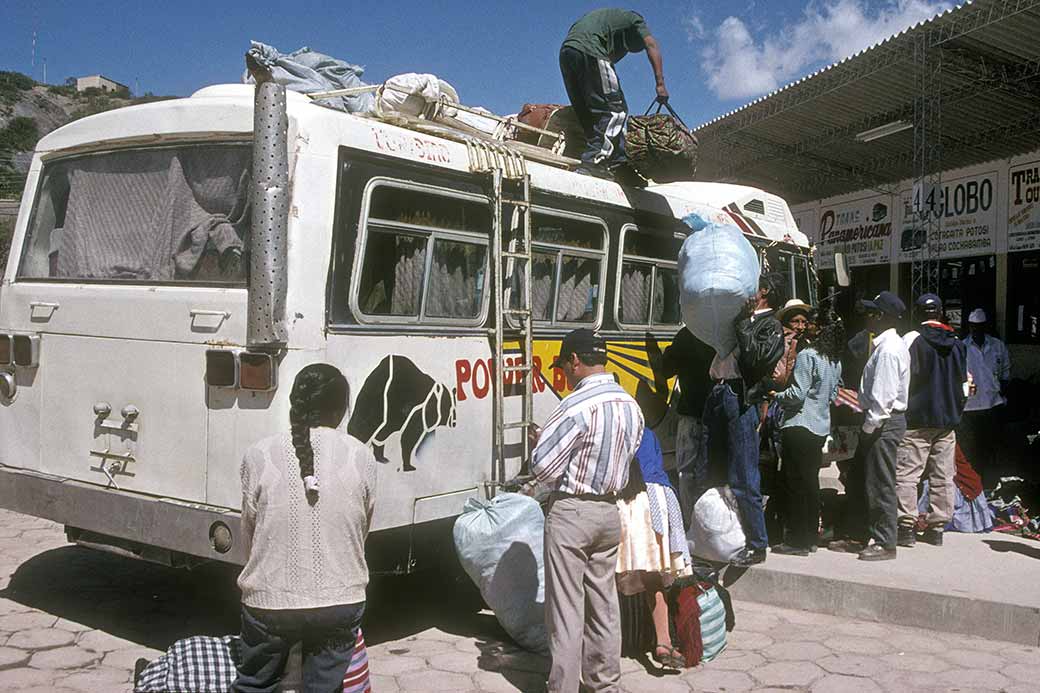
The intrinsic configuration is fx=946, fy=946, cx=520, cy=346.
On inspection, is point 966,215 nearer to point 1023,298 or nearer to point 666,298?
point 1023,298

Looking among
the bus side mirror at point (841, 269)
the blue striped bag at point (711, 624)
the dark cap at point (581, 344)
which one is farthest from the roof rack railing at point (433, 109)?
the bus side mirror at point (841, 269)

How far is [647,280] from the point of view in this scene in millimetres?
7359

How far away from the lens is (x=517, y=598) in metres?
5.22

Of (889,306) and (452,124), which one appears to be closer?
(452,124)

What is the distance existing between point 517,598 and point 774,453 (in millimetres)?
2978

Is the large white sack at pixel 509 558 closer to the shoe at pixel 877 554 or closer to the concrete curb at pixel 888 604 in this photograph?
the concrete curb at pixel 888 604

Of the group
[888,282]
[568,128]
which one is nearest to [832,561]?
[568,128]

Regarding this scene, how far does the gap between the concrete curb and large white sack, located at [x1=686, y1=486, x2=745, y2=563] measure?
91cm

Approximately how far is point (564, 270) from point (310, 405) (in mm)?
3443

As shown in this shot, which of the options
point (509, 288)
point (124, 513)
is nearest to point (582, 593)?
point (509, 288)

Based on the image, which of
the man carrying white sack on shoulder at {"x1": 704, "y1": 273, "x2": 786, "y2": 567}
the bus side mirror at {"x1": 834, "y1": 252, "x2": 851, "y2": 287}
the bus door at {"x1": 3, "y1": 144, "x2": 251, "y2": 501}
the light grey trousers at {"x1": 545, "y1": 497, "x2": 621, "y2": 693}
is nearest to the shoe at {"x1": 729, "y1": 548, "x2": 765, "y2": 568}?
the man carrying white sack on shoulder at {"x1": 704, "y1": 273, "x2": 786, "y2": 567}

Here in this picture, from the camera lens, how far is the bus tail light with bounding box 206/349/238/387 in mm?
4668

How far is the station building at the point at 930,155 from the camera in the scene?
1288cm

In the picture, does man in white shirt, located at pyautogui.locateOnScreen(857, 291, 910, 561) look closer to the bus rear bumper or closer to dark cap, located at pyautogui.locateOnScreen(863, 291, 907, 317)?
dark cap, located at pyautogui.locateOnScreen(863, 291, 907, 317)
